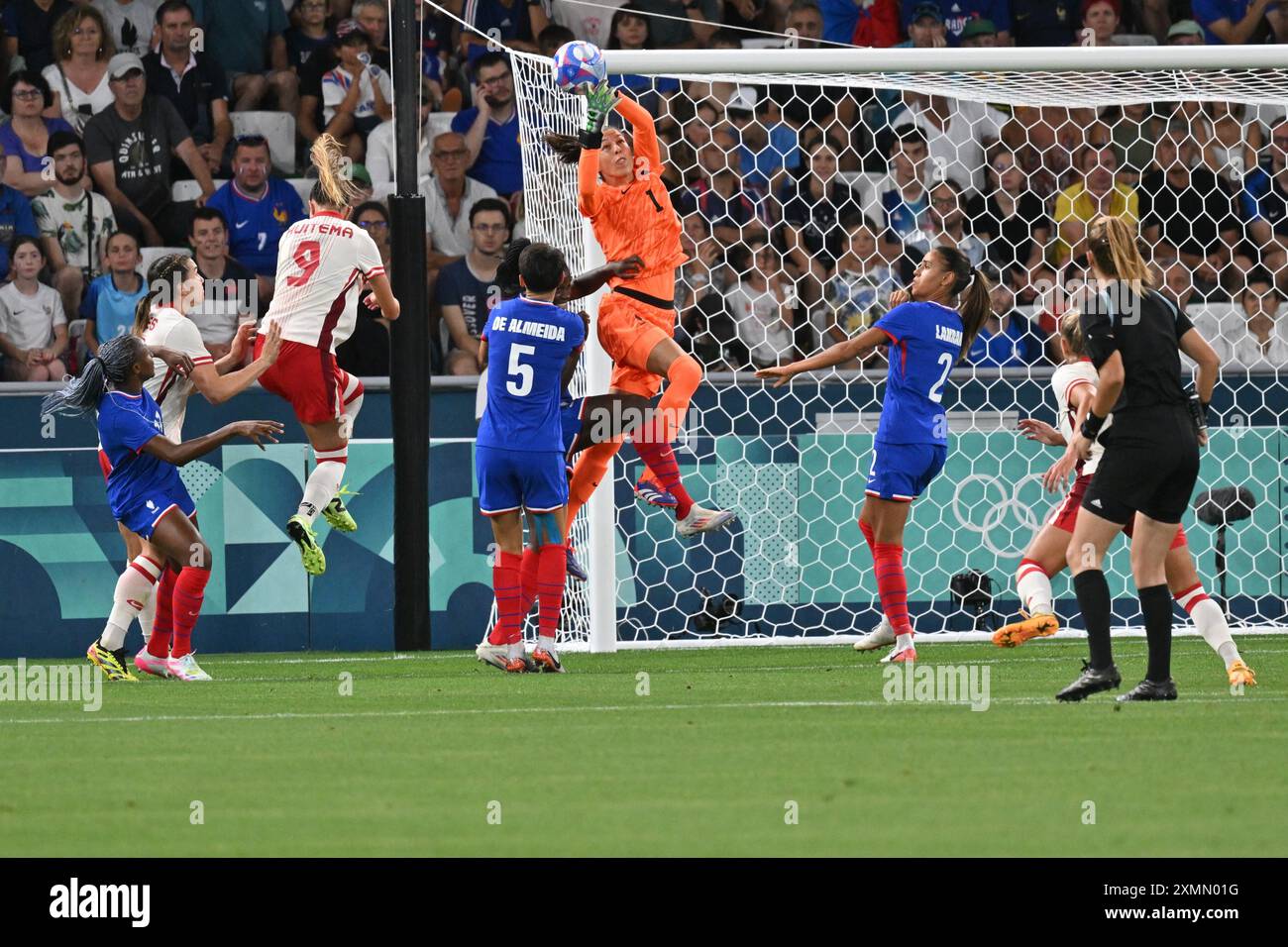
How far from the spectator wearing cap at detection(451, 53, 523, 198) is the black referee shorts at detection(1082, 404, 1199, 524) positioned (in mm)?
7634

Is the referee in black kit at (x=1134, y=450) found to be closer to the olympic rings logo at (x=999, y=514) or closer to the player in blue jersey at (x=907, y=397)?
the player in blue jersey at (x=907, y=397)

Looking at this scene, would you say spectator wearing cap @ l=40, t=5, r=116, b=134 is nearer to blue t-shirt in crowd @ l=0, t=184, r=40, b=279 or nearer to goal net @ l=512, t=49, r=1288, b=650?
blue t-shirt in crowd @ l=0, t=184, r=40, b=279

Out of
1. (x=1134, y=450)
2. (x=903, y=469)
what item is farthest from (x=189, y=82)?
(x=1134, y=450)

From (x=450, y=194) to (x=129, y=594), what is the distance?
210 inches

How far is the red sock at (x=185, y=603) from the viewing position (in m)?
9.68

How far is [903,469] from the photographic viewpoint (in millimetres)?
10062

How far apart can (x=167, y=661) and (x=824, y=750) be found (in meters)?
4.66

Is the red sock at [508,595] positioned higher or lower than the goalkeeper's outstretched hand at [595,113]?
lower

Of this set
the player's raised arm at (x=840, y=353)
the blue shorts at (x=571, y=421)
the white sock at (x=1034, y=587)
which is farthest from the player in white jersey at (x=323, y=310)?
the white sock at (x=1034, y=587)

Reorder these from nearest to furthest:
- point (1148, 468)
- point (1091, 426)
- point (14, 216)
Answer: point (1148, 468), point (1091, 426), point (14, 216)

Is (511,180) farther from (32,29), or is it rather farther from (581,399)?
(581,399)

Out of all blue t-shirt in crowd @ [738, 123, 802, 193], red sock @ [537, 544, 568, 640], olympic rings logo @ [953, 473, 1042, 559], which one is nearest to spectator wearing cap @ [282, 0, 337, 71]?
blue t-shirt in crowd @ [738, 123, 802, 193]

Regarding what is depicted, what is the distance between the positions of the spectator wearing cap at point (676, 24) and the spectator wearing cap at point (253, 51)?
9.23ft

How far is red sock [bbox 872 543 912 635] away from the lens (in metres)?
10.2
